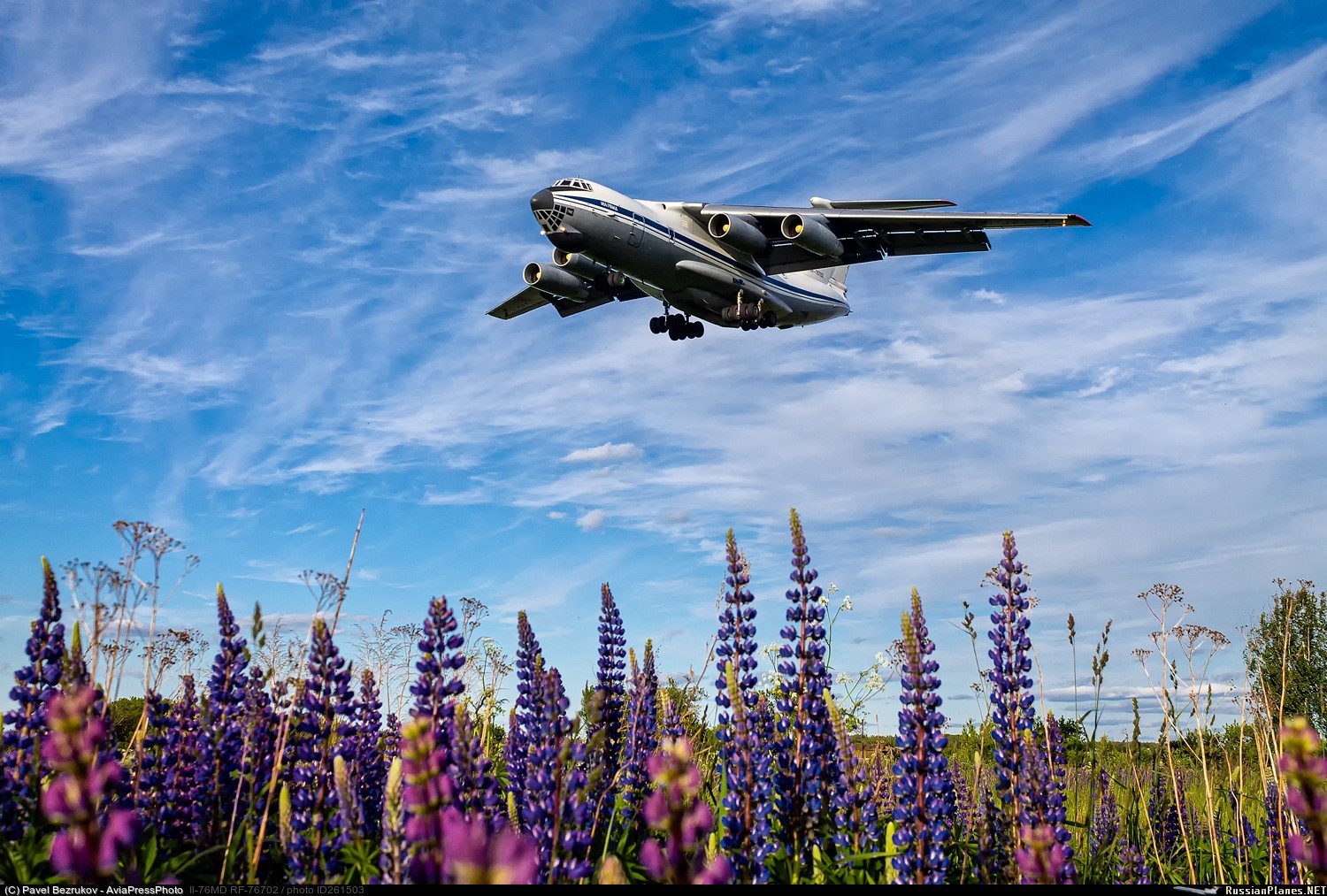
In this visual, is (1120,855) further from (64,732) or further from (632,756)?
(64,732)

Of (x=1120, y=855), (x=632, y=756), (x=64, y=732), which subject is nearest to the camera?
(x=64, y=732)

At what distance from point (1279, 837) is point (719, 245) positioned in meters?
23.9

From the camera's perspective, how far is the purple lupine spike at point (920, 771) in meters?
3.65

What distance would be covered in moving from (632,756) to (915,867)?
4.89ft

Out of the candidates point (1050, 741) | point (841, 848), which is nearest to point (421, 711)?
point (841, 848)

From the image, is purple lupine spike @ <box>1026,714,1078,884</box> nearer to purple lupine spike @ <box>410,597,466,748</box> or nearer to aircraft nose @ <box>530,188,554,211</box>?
purple lupine spike @ <box>410,597,466,748</box>

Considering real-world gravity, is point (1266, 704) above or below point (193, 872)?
above

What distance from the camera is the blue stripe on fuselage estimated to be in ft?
78.5

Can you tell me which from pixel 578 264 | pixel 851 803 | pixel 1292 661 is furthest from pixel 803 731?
pixel 578 264

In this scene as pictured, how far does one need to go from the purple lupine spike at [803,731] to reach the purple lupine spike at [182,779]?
2601 mm

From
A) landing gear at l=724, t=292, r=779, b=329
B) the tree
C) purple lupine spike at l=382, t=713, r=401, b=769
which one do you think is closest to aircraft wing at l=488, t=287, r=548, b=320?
landing gear at l=724, t=292, r=779, b=329

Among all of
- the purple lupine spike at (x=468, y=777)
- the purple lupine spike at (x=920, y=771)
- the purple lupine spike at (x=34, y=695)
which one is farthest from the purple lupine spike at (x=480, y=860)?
the purple lupine spike at (x=34, y=695)

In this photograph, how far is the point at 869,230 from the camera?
2731 cm

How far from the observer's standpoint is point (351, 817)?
2.81m
